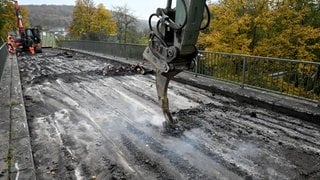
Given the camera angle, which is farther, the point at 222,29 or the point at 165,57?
the point at 222,29

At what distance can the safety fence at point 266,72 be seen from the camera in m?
6.70

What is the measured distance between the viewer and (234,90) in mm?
7766

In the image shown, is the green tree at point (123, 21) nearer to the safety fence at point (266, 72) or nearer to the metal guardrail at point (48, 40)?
the metal guardrail at point (48, 40)

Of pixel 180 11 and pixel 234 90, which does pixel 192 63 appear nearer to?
pixel 180 11

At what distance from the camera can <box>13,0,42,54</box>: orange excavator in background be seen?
23.6 meters

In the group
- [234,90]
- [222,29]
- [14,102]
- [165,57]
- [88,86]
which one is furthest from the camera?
[222,29]

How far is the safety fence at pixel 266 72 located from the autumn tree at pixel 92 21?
3514 centimetres

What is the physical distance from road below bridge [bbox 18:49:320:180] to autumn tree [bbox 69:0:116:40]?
119ft

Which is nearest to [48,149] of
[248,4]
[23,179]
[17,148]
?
[17,148]

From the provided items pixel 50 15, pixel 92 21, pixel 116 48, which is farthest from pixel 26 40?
pixel 50 15

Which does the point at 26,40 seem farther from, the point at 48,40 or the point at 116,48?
the point at 48,40

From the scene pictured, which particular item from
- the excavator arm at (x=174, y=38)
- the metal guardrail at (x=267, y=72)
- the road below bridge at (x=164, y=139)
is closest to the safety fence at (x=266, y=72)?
the metal guardrail at (x=267, y=72)

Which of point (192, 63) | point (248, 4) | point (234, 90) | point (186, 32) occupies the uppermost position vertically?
point (248, 4)

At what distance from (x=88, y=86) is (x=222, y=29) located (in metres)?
13.4
